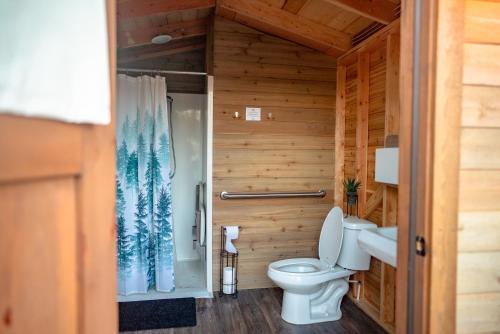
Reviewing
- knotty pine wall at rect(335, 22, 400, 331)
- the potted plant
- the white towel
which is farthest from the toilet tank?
the white towel

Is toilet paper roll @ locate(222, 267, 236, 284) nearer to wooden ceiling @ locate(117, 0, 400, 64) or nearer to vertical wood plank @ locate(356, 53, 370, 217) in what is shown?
vertical wood plank @ locate(356, 53, 370, 217)

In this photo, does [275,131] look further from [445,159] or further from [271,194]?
[445,159]

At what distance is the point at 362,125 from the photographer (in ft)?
9.32

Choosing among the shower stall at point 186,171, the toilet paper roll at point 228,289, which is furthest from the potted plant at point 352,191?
the shower stall at point 186,171

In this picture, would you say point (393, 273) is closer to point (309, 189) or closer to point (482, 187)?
point (309, 189)

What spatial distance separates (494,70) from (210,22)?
257 cm

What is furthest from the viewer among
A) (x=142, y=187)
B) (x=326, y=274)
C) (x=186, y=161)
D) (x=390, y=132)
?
(x=186, y=161)

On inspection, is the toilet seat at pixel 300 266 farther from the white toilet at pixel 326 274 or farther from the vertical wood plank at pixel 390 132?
the vertical wood plank at pixel 390 132

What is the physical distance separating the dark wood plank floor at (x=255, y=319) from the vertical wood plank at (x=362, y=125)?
842 millimetres

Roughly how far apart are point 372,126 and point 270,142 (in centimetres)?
91

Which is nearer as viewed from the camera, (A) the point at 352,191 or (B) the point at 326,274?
(B) the point at 326,274

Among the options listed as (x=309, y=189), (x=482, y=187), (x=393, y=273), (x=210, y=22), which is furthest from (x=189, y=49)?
(x=482, y=187)

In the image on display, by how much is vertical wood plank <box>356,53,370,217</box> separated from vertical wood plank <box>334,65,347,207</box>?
1.08 ft

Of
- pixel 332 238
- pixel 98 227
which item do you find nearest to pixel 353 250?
pixel 332 238
